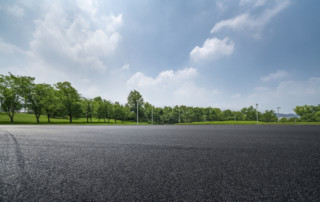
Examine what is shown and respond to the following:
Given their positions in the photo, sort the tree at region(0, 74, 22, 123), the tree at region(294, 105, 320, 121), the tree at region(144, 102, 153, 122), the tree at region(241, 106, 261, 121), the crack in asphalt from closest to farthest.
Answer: the crack in asphalt → the tree at region(0, 74, 22, 123) → the tree at region(294, 105, 320, 121) → the tree at region(144, 102, 153, 122) → the tree at region(241, 106, 261, 121)

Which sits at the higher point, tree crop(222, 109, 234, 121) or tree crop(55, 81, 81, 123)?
tree crop(55, 81, 81, 123)

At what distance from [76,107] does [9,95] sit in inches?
451

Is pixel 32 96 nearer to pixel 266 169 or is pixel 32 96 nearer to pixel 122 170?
pixel 122 170

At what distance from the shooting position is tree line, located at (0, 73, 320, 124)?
2700 centimetres

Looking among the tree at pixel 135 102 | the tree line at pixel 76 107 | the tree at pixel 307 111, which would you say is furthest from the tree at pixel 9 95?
the tree at pixel 307 111

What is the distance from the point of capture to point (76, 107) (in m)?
32.9

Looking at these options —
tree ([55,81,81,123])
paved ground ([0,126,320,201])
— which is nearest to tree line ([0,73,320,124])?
tree ([55,81,81,123])

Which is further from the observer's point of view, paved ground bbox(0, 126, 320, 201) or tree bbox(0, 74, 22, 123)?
tree bbox(0, 74, 22, 123)

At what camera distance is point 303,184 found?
1703mm

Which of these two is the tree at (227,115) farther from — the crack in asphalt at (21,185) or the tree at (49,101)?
the crack in asphalt at (21,185)

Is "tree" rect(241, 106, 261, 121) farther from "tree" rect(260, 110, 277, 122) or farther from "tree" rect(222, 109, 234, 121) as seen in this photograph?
"tree" rect(222, 109, 234, 121)

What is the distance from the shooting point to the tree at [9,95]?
25859 mm

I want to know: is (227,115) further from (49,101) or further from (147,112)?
(49,101)

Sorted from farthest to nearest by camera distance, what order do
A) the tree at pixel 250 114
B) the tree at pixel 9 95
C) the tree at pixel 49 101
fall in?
the tree at pixel 250 114 < the tree at pixel 49 101 < the tree at pixel 9 95
